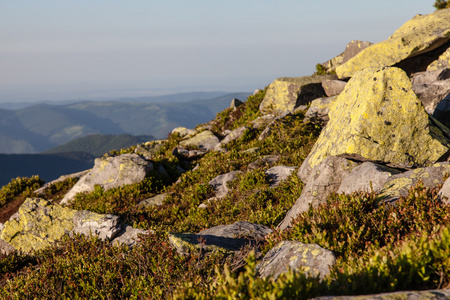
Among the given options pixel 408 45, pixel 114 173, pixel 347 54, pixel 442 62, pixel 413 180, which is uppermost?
pixel 347 54

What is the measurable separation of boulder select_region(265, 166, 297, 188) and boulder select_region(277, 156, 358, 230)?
9.43 ft

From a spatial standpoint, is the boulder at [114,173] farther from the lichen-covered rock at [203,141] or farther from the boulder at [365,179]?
the boulder at [365,179]

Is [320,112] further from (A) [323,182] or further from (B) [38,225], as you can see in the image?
(B) [38,225]

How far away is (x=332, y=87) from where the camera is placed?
2036 cm

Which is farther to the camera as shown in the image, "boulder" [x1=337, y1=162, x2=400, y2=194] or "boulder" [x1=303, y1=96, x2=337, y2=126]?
"boulder" [x1=303, y1=96, x2=337, y2=126]

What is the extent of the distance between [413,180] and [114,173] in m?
12.9

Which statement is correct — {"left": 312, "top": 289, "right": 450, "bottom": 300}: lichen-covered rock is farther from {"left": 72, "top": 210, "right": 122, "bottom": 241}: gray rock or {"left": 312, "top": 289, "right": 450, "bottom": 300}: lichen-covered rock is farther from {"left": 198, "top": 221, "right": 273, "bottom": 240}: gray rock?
{"left": 72, "top": 210, "right": 122, "bottom": 241}: gray rock

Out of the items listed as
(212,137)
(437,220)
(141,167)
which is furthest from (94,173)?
(437,220)

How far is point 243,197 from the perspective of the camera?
11.6m

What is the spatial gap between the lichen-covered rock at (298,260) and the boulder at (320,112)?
1196 centimetres

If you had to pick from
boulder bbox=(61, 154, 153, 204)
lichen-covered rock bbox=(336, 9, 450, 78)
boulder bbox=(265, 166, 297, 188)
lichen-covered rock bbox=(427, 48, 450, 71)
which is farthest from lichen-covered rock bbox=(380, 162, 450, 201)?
lichen-covered rock bbox=(427, 48, 450, 71)

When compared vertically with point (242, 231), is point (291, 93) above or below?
above

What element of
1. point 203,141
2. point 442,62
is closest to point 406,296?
point 442,62

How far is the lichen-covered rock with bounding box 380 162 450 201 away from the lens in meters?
→ 6.95
